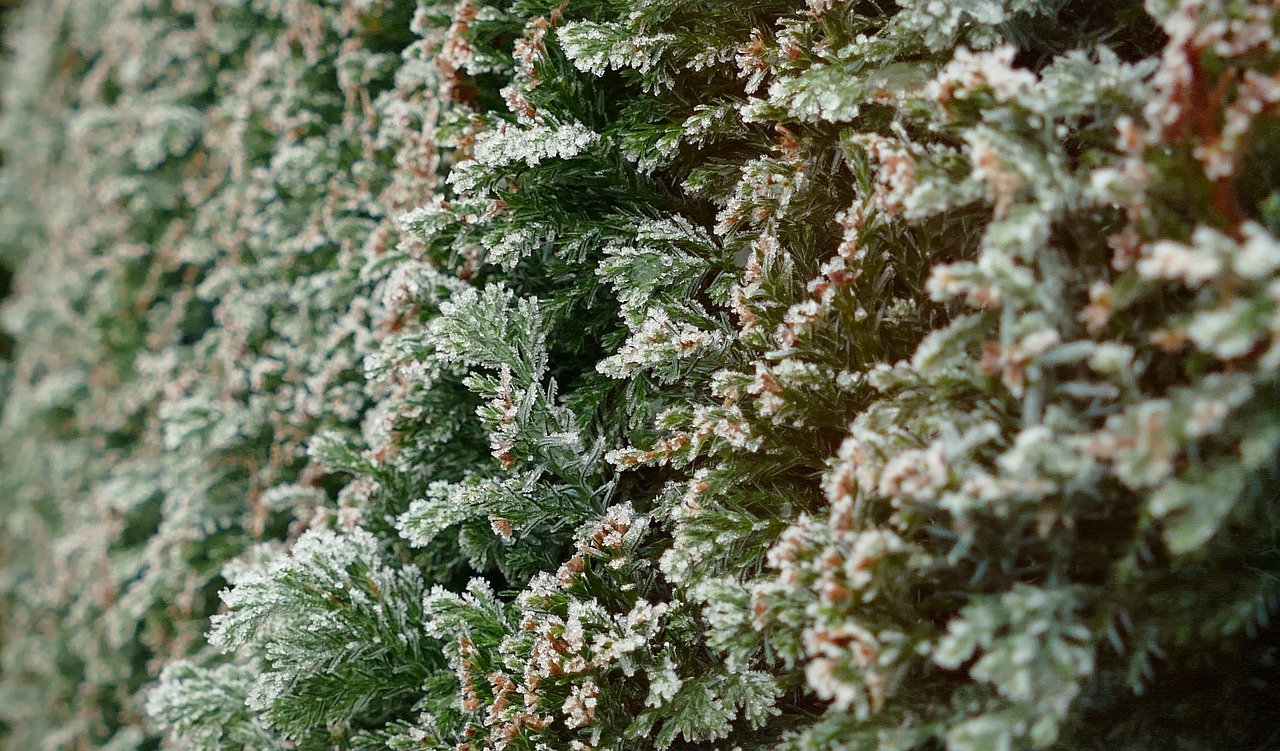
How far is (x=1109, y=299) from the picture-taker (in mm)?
763

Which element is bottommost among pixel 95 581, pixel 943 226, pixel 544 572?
pixel 95 581

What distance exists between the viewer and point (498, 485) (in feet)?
3.94

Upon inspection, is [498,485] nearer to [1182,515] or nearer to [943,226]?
[943,226]

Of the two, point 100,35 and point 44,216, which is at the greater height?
point 100,35

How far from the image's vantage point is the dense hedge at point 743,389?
0.76m

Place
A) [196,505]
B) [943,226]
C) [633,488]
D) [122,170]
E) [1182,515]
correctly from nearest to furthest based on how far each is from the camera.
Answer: [1182,515]
[943,226]
[633,488]
[196,505]
[122,170]

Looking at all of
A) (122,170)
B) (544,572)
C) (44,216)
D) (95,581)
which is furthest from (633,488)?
(44,216)

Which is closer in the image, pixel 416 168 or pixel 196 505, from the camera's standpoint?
pixel 416 168

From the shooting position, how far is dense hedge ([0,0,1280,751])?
76cm

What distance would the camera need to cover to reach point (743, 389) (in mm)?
1094

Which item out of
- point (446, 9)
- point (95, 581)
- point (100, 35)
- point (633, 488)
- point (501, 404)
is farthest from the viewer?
point (100, 35)

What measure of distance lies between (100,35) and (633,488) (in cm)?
293

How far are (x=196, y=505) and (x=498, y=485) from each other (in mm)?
1252

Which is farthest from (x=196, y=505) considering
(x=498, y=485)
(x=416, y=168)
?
(x=498, y=485)
